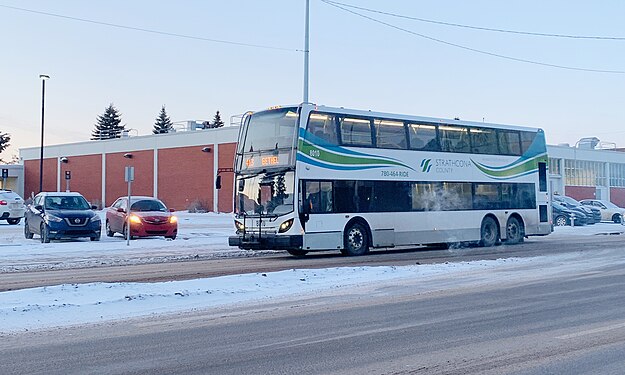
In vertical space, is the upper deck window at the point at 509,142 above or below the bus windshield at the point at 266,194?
above

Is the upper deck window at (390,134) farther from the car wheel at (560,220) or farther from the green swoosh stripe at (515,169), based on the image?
the car wheel at (560,220)

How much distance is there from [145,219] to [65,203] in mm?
2836

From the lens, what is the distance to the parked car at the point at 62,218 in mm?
25969

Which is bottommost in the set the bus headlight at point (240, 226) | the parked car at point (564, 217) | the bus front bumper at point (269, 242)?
the bus front bumper at point (269, 242)

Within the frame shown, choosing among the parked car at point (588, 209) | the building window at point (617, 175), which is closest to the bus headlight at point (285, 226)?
the parked car at point (588, 209)

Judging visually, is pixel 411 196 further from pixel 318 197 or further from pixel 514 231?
pixel 514 231

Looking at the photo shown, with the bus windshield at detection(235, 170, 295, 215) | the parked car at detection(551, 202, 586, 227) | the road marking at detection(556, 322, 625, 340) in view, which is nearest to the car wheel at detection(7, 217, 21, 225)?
the bus windshield at detection(235, 170, 295, 215)

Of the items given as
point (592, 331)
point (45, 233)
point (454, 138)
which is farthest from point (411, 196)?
point (592, 331)

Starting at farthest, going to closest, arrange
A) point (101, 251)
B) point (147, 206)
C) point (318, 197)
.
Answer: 1. point (147, 206)
2. point (101, 251)
3. point (318, 197)

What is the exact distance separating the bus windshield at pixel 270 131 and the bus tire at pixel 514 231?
10.1 metres

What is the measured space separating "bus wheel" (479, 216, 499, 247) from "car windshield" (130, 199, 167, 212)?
11.8m

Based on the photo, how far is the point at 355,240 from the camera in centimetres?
2233

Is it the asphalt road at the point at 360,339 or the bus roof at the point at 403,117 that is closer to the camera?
the asphalt road at the point at 360,339

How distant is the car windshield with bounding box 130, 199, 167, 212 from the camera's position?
2859cm
